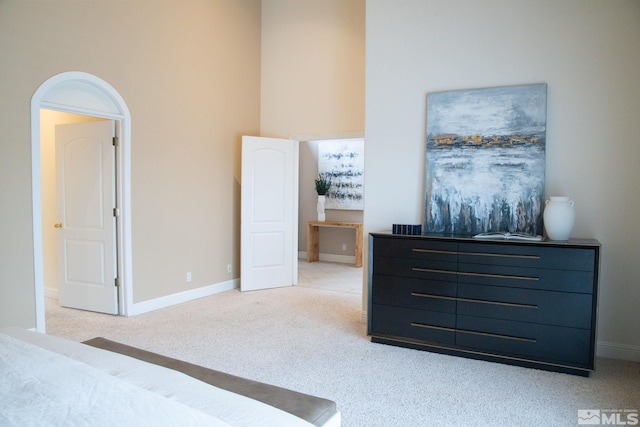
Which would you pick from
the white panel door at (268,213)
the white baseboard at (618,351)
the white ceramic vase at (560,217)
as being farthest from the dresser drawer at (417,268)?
the white panel door at (268,213)

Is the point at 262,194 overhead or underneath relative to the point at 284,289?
overhead

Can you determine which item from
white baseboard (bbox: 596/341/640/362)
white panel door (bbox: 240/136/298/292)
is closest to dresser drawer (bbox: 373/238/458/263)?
white baseboard (bbox: 596/341/640/362)

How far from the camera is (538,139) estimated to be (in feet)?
11.5

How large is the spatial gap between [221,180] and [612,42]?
14.2 feet

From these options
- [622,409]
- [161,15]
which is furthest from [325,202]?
[622,409]

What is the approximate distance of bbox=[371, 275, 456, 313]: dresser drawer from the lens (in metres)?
3.40

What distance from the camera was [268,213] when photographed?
5.74m

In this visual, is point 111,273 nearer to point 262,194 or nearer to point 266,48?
point 262,194

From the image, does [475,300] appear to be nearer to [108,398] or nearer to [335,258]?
[108,398]

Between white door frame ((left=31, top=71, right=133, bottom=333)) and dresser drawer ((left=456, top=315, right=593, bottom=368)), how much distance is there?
132 inches

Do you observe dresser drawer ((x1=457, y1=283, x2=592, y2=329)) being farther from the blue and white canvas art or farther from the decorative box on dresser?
the blue and white canvas art

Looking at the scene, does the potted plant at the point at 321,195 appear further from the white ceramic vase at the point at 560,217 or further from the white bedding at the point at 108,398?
the white bedding at the point at 108,398

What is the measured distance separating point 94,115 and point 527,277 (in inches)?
162

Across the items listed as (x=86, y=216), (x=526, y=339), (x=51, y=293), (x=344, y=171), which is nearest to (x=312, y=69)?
(x=344, y=171)
